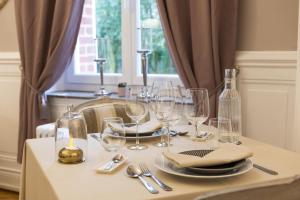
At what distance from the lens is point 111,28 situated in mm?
3104

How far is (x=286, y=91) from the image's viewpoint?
7.68ft

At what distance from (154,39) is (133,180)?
1893 millimetres

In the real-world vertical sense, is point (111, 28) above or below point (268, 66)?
above

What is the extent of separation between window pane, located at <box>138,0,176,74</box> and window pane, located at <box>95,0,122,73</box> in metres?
0.21

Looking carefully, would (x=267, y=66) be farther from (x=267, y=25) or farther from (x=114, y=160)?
(x=114, y=160)

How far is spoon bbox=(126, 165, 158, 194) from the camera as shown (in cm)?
111

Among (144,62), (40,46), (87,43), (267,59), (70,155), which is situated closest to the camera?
(70,155)

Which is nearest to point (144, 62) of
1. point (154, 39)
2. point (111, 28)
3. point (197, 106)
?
point (154, 39)

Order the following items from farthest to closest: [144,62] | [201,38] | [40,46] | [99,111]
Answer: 1. [40,46]
2. [144,62]
3. [201,38]
4. [99,111]

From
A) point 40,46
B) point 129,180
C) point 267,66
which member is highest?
point 40,46

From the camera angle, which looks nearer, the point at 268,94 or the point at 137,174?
the point at 137,174

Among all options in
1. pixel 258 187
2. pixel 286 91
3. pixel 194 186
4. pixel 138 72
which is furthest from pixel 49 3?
pixel 258 187

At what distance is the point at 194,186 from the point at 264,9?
5.05ft

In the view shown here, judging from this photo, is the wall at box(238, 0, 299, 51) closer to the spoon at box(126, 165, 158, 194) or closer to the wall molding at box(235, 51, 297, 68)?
the wall molding at box(235, 51, 297, 68)
